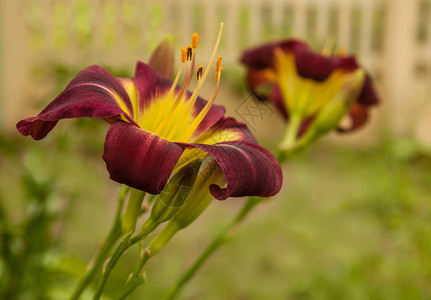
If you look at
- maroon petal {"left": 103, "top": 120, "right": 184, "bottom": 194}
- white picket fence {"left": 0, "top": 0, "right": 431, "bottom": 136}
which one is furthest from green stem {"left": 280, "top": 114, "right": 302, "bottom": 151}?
white picket fence {"left": 0, "top": 0, "right": 431, "bottom": 136}

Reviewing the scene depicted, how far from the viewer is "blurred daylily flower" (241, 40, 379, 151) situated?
50cm

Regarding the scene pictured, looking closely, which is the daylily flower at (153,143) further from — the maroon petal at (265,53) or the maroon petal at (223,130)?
the maroon petal at (265,53)

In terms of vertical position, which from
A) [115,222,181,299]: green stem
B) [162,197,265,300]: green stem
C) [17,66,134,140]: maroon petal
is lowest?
[162,197,265,300]: green stem

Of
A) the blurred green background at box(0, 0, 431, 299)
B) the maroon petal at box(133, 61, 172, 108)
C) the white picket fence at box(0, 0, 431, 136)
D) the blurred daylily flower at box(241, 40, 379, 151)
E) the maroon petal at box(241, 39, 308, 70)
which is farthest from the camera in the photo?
the white picket fence at box(0, 0, 431, 136)

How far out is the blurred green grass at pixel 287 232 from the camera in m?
1.15

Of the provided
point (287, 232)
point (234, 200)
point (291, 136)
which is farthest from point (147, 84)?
point (234, 200)

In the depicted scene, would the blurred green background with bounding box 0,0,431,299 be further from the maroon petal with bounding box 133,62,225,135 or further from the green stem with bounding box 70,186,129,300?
the green stem with bounding box 70,186,129,300

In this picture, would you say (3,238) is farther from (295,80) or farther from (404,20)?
(404,20)

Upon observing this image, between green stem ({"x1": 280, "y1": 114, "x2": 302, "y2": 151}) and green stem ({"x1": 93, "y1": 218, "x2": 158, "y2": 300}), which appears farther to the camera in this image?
green stem ({"x1": 280, "y1": 114, "x2": 302, "y2": 151})

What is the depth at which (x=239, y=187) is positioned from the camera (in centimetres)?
27

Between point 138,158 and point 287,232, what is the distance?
1695mm

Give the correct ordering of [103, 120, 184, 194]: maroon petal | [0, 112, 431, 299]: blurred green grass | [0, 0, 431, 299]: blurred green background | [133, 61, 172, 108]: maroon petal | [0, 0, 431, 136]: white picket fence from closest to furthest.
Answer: [103, 120, 184, 194]: maroon petal
[133, 61, 172, 108]: maroon petal
[0, 0, 431, 299]: blurred green background
[0, 112, 431, 299]: blurred green grass
[0, 0, 431, 136]: white picket fence

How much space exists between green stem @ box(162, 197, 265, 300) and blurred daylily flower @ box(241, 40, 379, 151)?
0.39ft

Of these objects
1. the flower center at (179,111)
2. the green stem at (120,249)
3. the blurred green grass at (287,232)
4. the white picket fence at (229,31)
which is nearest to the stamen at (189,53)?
the flower center at (179,111)
